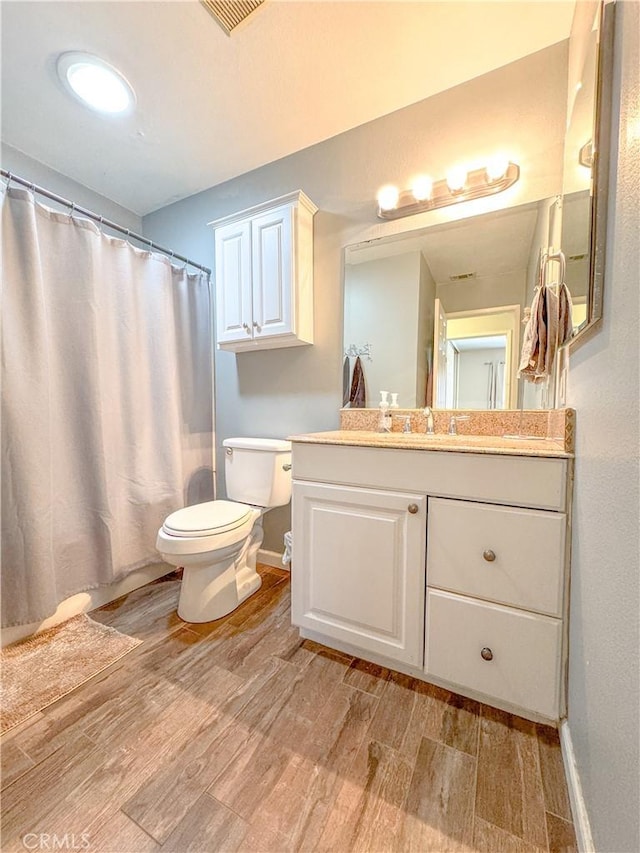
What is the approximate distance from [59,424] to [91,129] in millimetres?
1554

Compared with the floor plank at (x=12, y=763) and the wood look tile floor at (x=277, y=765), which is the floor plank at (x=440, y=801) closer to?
the wood look tile floor at (x=277, y=765)

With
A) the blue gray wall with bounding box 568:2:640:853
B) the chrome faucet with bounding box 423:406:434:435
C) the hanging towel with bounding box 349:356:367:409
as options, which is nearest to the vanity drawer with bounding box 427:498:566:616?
the blue gray wall with bounding box 568:2:640:853

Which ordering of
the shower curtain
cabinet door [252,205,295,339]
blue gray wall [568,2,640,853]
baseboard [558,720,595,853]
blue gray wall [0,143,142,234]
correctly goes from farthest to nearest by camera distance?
blue gray wall [0,143,142,234] < cabinet door [252,205,295,339] < the shower curtain < baseboard [558,720,595,853] < blue gray wall [568,2,640,853]

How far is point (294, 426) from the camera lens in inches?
77.4

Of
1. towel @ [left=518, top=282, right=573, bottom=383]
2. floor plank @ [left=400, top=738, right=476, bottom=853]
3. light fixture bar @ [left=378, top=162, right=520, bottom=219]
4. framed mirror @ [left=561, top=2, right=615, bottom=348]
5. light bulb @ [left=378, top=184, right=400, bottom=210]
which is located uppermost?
light bulb @ [left=378, top=184, right=400, bottom=210]

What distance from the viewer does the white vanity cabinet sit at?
1736 millimetres

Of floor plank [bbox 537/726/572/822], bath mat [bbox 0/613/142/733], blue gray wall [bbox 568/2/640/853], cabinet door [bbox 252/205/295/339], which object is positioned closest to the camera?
blue gray wall [bbox 568/2/640/853]

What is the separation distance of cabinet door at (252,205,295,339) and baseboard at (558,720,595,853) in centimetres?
180

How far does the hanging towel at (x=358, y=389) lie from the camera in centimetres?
175

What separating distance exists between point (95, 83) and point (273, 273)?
3.57ft

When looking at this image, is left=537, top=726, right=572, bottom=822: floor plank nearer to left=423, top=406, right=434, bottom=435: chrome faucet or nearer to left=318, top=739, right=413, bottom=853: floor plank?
left=318, top=739, right=413, bottom=853: floor plank

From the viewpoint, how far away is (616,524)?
594mm

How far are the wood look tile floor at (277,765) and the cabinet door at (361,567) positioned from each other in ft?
0.55

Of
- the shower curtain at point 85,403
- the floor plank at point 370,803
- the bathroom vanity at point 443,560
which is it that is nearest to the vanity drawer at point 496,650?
the bathroom vanity at point 443,560
